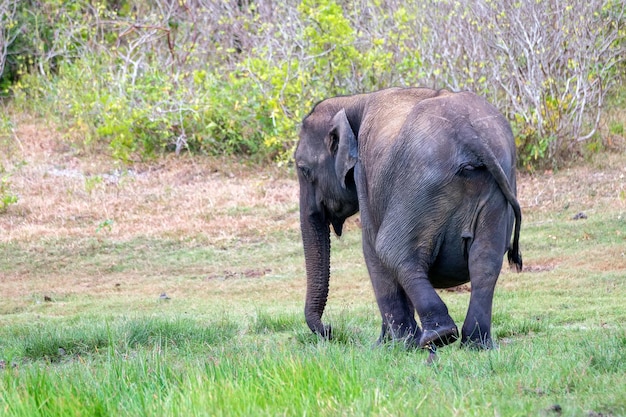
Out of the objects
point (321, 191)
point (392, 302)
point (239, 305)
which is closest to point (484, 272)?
point (392, 302)

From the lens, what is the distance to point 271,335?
812 centimetres

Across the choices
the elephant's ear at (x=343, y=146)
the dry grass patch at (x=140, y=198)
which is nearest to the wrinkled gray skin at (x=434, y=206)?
the elephant's ear at (x=343, y=146)

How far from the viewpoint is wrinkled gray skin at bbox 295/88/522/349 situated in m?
6.28

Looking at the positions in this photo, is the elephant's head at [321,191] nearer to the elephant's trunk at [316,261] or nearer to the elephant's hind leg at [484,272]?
the elephant's trunk at [316,261]

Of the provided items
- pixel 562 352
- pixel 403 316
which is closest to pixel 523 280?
pixel 403 316

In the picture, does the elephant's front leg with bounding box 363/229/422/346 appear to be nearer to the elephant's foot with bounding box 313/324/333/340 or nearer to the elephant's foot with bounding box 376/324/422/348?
the elephant's foot with bounding box 376/324/422/348

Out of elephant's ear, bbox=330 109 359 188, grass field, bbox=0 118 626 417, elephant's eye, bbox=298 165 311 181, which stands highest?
elephant's ear, bbox=330 109 359 188

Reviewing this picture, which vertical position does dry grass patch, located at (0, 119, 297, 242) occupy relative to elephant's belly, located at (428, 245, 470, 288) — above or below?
below

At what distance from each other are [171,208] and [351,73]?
3.73 meters

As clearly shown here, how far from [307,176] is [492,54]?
9.34m

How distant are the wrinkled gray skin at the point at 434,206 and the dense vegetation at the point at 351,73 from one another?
880 cm

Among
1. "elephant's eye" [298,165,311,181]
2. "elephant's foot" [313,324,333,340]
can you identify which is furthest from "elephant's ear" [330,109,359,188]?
"elephant's foot" [313,324,333,340]

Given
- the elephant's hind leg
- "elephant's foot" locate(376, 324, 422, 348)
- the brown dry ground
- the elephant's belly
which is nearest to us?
the elephant's hind leg

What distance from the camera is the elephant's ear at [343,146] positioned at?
24.2 ft
